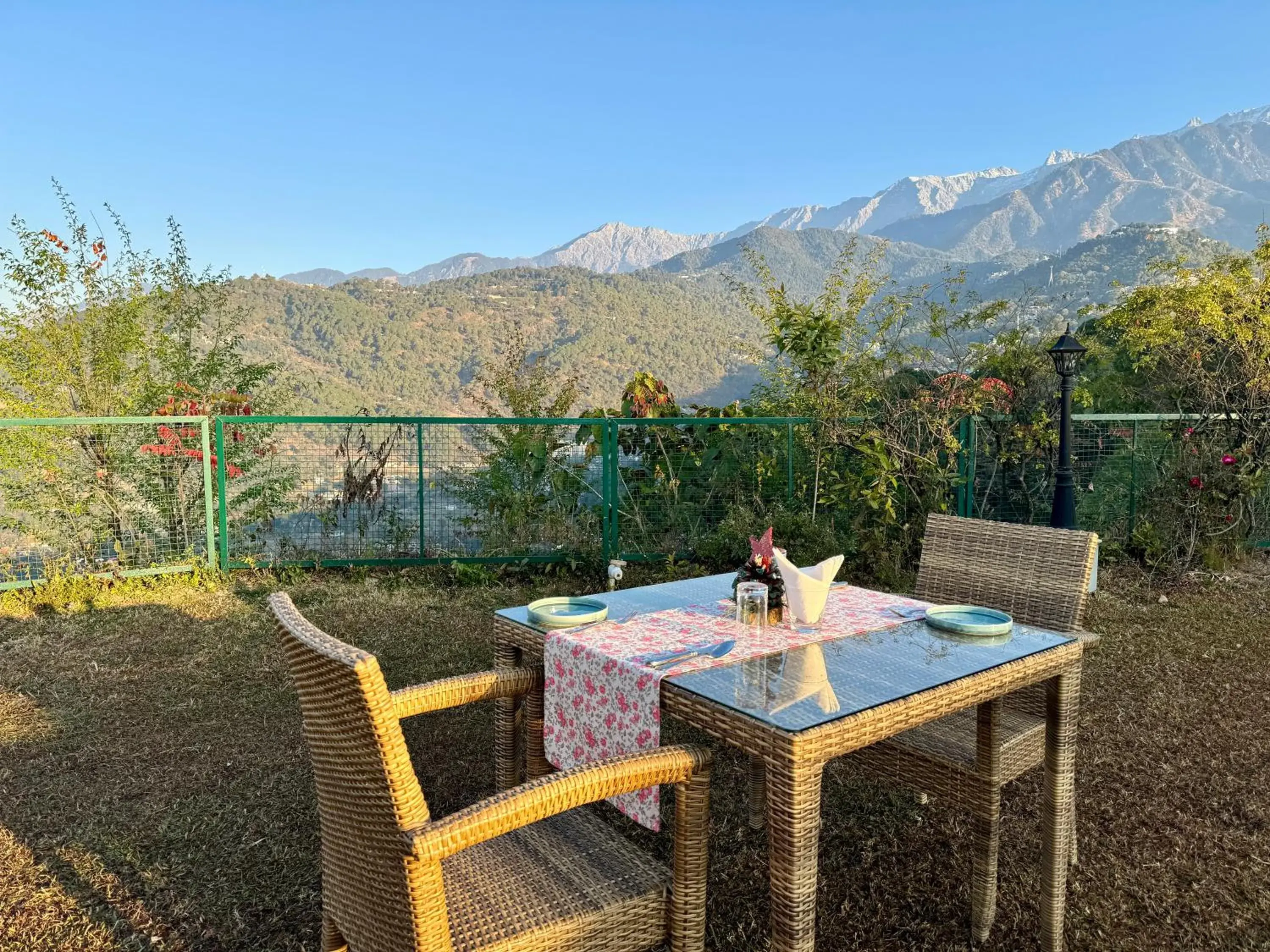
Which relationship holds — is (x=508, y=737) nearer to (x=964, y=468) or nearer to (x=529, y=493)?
(x=529, y=493)

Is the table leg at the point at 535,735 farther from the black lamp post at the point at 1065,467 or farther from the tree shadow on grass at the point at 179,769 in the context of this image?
the black lamp post at the point at 1065,467

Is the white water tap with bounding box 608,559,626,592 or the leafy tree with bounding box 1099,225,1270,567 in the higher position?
the leafy tree with bounding box 1099,225,1270,567

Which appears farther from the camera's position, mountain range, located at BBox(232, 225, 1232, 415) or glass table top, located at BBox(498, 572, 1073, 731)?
mountain range, located at BBox(232, 225, 1232, 415)

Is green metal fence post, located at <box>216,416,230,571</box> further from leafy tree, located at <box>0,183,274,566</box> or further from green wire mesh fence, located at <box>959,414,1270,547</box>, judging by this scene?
green wire mesh fence, located at <box>959,414,1270,547</box>

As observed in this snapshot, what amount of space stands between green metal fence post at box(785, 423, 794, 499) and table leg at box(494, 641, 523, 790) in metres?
4.52

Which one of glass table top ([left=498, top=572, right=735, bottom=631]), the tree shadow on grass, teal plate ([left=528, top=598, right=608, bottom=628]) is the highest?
teal plate ([left=528, top=598, right=608, bottom=628])

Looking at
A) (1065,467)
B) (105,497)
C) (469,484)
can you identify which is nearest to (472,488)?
(469,484)

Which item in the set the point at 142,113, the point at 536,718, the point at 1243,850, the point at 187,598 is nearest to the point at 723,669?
the point at 536,718

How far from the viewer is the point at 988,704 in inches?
79.4

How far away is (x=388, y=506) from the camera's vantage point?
6.39 m

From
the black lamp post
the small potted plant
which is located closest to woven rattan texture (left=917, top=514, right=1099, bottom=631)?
the small potted plant

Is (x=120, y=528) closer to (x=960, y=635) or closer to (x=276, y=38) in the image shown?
(x=960, y=635)

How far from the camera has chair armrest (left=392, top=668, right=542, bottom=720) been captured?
1.80m

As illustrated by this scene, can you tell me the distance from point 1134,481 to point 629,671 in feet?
21.7
